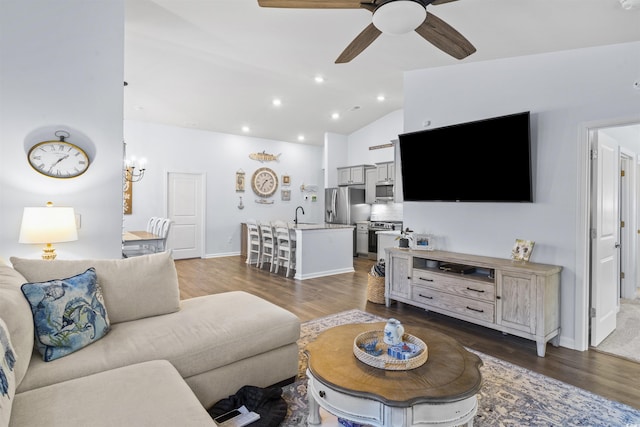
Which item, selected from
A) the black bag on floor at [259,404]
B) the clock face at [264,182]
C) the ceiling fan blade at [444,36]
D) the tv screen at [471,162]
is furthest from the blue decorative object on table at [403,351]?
the clock face at [264,182]

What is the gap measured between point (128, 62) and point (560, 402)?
236 inches

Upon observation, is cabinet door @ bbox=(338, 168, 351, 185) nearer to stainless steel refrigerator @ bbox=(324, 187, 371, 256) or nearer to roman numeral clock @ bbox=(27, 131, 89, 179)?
stainless steel refrigerator @ bbox=(324, 187, 371, 256)

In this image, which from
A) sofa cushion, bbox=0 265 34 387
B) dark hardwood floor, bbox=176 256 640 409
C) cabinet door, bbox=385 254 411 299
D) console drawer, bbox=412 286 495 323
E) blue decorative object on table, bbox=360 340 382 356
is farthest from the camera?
cabinet door, bbox=385 254 411 299

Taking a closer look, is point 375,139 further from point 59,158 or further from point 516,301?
point 59,158

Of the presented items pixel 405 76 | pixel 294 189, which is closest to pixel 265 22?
pixel 405 76

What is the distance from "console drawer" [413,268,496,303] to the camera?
3209 mm

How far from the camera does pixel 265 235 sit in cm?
650

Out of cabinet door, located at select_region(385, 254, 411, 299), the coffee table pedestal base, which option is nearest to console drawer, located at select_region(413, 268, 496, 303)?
cabinet door, located at select_region(385, 254, 411, 299)

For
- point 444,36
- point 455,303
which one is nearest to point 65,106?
point 444,36

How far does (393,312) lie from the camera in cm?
396

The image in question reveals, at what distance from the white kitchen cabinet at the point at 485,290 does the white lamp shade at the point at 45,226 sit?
330 cm

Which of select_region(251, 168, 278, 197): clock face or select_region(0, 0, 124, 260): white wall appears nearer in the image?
select_region(0, 0, 124, 260): white wall

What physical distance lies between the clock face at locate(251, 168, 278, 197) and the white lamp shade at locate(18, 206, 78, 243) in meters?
5.69

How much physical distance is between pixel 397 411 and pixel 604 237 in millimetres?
3078
